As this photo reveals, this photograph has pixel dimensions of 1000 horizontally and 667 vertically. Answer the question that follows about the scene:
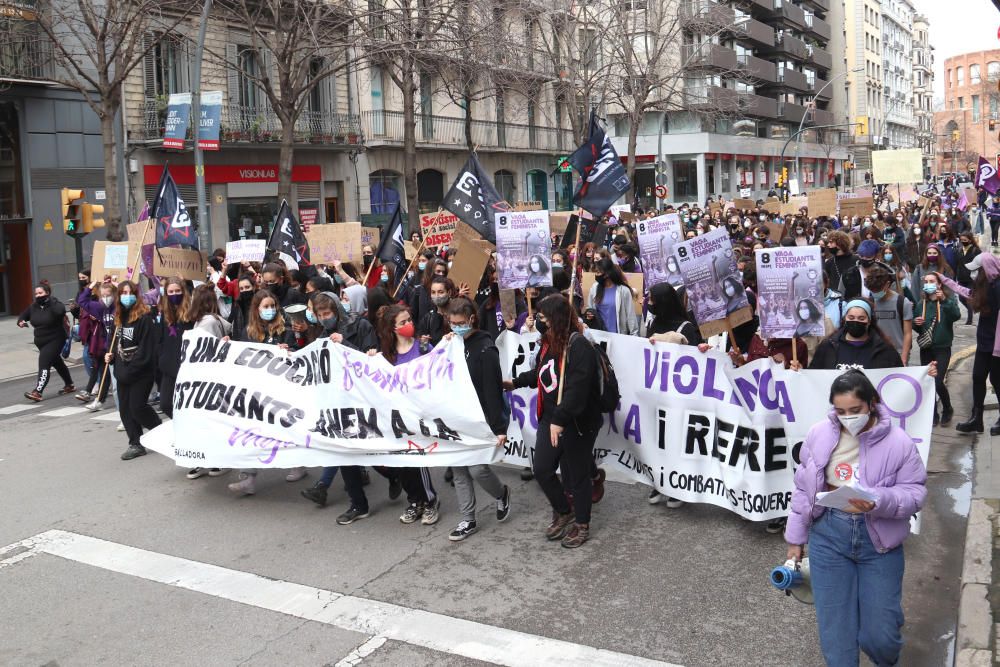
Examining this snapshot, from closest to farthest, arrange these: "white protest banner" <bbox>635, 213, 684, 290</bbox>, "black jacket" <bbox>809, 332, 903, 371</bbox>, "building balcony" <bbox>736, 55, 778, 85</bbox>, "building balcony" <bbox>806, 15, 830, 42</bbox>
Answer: "black jacket" <bbox>809, 332, 903, 371</bbox>
"white protest banner" <bbox>635, 213, 684, 290</bbox>
"building balcony" <bbox>736, 55, 778, 85</bbox>
"building balcony" <bbox>806, 15, 830, 42</bbox>

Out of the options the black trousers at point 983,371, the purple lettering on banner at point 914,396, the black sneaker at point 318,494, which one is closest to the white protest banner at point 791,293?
the purple lettering on banner at point 914,396

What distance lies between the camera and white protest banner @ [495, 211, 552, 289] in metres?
9.01

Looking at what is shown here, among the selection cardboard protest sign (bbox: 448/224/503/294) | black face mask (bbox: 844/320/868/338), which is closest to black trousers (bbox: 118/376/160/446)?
cardboard protest sign (bbox: 448/224/503/294)

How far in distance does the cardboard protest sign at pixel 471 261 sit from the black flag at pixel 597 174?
5.35 ft

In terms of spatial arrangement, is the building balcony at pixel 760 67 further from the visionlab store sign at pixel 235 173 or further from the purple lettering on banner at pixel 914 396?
the purple lettering on banner at pixel 914 396

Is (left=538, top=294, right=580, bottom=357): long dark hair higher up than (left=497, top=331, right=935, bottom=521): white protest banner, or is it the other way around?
(left=538, top=294, right=580, bottom=357): long dark hair

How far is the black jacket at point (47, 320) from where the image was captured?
12.8 metres

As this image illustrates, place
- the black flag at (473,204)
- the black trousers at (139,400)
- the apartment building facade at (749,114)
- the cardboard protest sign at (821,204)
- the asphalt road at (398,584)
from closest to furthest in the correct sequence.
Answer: the asphalt road at (398,584)
the black trousers at (139,400)
the black flag at (473,204)
the cardboard protest sign at (821,204)
the apartment building facade at (749,114)

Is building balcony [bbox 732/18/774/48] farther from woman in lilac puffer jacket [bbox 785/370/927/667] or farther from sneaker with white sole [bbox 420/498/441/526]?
woman in lilac puffer jacket [bbox 785/370/927/667]

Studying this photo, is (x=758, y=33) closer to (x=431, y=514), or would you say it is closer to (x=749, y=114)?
(x=749, y=114)

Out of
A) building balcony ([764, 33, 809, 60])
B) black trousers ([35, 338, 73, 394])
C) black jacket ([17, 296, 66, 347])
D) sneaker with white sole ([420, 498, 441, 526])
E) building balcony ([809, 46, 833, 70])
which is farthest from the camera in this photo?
building balcony ([809, 46, 833, 70])

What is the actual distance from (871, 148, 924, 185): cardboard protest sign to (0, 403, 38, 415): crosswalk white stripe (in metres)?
24.8

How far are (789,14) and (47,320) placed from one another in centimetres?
6520

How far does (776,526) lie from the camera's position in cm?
651
